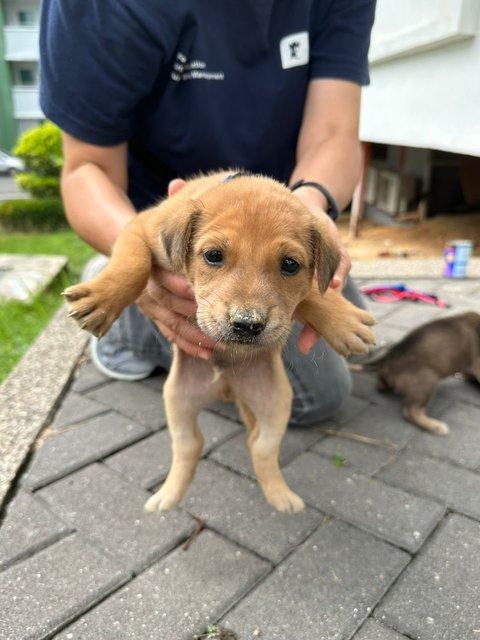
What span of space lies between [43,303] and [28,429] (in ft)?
7.72

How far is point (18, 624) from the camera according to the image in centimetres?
176

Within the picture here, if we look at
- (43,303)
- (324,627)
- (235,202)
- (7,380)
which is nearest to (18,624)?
(324,627)

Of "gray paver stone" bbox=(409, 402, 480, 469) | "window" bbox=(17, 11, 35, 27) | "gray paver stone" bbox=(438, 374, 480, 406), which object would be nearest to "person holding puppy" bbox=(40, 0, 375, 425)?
"gray paver stone" bbox=(409, 402, 480, 469)

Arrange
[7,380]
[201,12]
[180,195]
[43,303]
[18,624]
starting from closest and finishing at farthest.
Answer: [18,624] → [180,195] → [201,12] → [7,380] → [43,303]

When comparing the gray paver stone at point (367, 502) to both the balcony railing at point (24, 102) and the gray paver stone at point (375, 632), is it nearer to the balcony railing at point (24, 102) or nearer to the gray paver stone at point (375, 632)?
the gray paver stone at point (375, 632)

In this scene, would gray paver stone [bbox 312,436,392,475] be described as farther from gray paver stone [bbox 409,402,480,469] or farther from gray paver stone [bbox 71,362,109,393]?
gray paver stone [bbox 71,362,109,393]

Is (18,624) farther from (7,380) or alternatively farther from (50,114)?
(50,114)

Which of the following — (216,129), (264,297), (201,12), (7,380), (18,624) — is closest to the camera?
(264,297)

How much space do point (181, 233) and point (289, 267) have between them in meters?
0.35

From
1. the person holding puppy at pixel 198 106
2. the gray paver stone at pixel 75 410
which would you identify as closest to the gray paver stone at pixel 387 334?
the person holding puppy at pixel 198 106

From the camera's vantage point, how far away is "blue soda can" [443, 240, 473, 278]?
5570mm

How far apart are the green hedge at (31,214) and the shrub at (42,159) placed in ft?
2.71

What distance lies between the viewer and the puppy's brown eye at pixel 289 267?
1.73 metres

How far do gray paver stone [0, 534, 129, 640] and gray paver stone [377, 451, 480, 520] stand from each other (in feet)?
4.05
